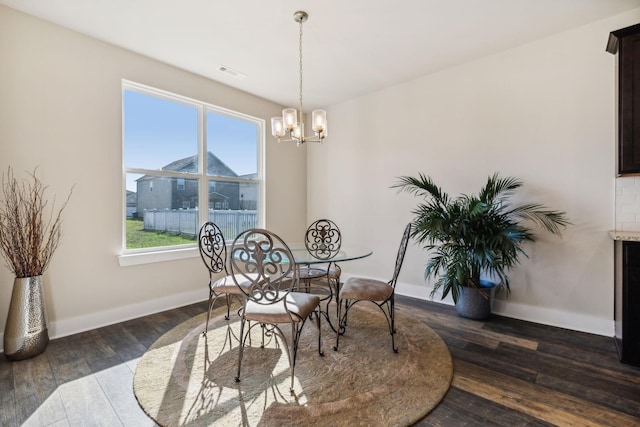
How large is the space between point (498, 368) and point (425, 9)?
287 cm

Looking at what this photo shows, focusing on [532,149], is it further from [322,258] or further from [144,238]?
[144,238]

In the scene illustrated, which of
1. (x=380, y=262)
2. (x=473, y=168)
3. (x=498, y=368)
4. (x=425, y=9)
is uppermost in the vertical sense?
(x=425, y=9)

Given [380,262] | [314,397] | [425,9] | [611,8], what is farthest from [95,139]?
[611,8]

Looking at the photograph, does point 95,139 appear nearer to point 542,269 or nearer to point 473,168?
point 473,168

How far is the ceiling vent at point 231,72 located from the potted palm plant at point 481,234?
2.57m

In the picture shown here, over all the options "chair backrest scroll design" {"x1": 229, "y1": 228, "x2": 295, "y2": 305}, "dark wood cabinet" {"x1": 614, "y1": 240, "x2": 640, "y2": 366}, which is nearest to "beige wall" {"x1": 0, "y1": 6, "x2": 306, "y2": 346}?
"chair backrest scroll design" {"x1": 229, "y1": 228, "x2": 295, "y2": 305}

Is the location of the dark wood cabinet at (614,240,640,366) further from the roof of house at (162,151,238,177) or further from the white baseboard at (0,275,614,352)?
the roof of house at (162,151,238,177)

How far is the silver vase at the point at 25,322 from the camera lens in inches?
85.8

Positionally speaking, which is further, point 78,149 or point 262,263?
point 78,149

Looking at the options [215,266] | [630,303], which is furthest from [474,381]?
[215,266]

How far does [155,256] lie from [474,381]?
3.19 metres

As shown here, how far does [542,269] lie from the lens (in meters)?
2.93

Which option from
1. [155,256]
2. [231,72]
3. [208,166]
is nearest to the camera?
[155,256]

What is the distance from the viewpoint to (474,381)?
1.95 meters
